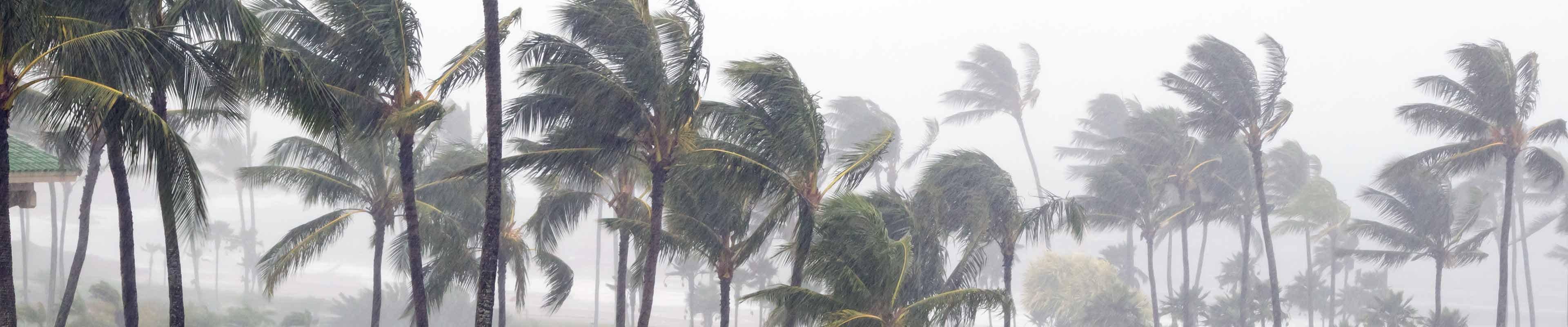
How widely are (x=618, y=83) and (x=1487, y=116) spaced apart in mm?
24757

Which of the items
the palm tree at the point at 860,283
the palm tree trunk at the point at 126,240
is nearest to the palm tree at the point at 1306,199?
the palm tree at the point at 860,283

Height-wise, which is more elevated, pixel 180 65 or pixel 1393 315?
pixel 180 65

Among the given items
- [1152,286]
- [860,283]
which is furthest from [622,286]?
[1152,286]

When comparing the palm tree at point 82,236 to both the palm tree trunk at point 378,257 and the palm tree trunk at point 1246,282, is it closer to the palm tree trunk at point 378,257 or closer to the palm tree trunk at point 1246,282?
the palm tree trunk at point 378,257

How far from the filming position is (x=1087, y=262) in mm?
48156

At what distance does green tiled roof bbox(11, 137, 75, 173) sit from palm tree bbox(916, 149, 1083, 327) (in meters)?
15.5

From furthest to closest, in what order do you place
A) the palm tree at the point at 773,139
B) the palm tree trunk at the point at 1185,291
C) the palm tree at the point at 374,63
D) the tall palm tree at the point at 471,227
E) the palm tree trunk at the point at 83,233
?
the palm tree trunk at the point at 1185,291, the tall palm tree at the point at 471,227, the palm tree trunk at the point at 83,233, the palm tree at the point at 773,139, the palm tree at the point at 374,63

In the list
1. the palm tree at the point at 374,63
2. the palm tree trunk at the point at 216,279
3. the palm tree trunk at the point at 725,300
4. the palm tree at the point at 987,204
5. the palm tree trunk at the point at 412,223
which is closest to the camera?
the palm tree at the point at 374,63

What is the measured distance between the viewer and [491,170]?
12.3 m

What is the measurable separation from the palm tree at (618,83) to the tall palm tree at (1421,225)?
1096 inches

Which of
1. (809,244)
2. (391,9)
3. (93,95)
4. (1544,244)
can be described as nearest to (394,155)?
(391,9)

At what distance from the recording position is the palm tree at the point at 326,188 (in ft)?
57.9

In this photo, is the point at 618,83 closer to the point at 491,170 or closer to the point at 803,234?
the point at 491,170

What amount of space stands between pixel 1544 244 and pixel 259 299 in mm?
148372
